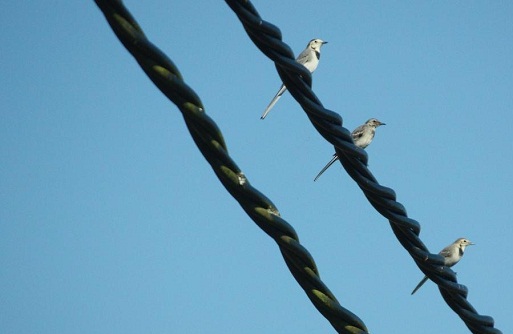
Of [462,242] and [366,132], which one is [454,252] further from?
[366,132]

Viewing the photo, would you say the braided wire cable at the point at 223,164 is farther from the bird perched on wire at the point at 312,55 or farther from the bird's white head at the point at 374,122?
the bird's white head at the point at 374,122

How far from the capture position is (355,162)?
83.1 inches

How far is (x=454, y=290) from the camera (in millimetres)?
2295

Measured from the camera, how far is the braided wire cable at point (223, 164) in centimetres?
147

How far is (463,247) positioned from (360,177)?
13.2 m

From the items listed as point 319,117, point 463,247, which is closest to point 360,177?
point 319,117

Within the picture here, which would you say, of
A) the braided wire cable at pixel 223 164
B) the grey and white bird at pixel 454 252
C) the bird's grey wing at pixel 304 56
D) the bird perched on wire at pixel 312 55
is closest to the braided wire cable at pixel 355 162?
the braided wire cable at pixel 223 164

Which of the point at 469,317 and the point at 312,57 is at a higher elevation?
the point at 312,57

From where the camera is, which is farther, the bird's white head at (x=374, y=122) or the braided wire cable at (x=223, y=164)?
the bird's white head at (x=374, y=122)

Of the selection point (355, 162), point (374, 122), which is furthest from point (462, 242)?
point (355, 162)

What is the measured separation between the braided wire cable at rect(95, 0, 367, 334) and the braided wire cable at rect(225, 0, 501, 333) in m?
0.32

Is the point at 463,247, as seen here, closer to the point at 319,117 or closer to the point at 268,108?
the point at 268,108

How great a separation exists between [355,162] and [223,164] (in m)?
0.55

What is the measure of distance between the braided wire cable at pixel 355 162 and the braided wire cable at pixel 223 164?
32 cm
